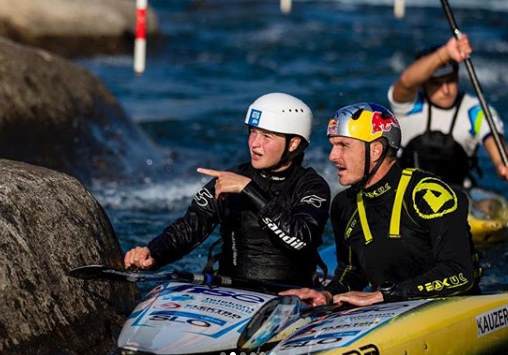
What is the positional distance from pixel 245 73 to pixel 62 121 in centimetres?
884

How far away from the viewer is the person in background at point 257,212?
22.6ft

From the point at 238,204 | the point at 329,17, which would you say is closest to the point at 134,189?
the point at 238,204

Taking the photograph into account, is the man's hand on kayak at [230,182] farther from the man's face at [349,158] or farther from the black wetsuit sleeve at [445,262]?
the black wetsuit sleeve at [445,262]

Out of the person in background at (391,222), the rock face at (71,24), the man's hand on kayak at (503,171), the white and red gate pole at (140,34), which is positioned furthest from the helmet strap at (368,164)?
the rock face at (71,24)

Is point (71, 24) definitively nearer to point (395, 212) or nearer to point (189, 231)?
point (189, 231)

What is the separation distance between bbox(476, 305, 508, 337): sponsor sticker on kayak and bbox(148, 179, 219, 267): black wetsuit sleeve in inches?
60.8

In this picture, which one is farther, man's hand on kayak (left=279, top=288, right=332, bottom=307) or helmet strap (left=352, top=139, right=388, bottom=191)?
helmet strap (left=352, top=139, right=388, bottom=191)

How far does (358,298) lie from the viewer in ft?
21.1

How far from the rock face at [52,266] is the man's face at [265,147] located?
Result: 38.2 inches

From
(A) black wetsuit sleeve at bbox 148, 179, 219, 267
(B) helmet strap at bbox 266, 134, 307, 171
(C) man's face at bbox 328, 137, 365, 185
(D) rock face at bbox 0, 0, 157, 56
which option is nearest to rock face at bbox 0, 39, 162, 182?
(A) black wetsuit sleeve at bbox 148, 179, 219, 267

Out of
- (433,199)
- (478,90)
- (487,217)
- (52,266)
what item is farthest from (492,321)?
(487,217)

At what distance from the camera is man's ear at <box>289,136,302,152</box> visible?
703 cm

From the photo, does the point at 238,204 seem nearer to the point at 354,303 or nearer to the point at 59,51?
the point at 354,303

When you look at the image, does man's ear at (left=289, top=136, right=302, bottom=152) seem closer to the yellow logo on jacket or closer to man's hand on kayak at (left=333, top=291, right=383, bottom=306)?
the yellow logo on jacket
